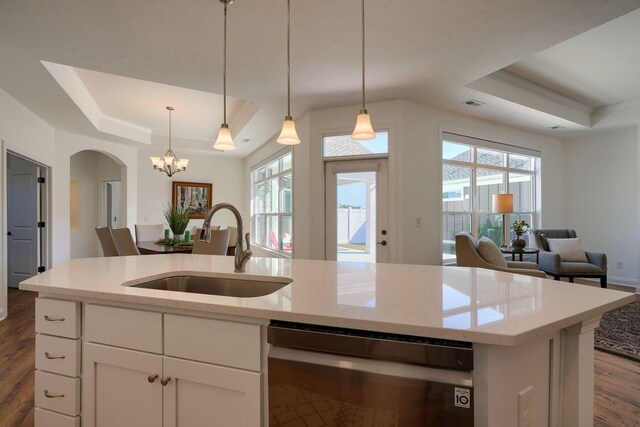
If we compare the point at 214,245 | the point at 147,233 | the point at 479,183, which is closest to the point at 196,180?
the point at 147,233

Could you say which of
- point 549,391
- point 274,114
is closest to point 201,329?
point 549,391

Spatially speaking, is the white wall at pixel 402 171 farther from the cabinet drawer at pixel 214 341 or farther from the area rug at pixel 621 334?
the cabinet drawer at pixel 214 341

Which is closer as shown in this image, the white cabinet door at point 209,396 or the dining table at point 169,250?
the white cabinet door at point 209,396

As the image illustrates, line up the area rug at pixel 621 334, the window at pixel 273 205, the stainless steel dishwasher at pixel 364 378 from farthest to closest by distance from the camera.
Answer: the window at pixel 273 205
the area rug at pixel 621 334
the stainless steel dishwasher at pixel 364 378

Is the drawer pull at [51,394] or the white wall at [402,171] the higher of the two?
the white wall at [402,171]

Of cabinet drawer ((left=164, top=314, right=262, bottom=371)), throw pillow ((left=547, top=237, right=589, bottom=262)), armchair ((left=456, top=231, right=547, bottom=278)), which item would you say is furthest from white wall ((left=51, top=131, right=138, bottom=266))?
throw pillow ((left=547, top=237, right=589, bottom=262))

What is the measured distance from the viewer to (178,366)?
1141 mm

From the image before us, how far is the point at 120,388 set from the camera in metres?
1.24

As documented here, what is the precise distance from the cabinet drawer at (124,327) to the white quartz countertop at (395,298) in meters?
0.07

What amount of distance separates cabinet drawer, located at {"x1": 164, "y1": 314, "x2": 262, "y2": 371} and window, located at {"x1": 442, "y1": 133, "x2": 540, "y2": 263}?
386 cm

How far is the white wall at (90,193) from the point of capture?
6.96 metres

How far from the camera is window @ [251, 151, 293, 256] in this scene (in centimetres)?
547

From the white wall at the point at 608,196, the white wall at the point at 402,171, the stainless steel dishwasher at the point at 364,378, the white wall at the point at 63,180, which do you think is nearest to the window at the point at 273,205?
the white wall at the point at 402,171

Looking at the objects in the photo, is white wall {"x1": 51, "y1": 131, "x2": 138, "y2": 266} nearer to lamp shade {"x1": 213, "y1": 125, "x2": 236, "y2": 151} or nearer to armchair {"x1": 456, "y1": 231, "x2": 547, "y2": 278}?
lamp shade {"x1": 213, "y1": 125, "x2": 236, "y2": 151}
